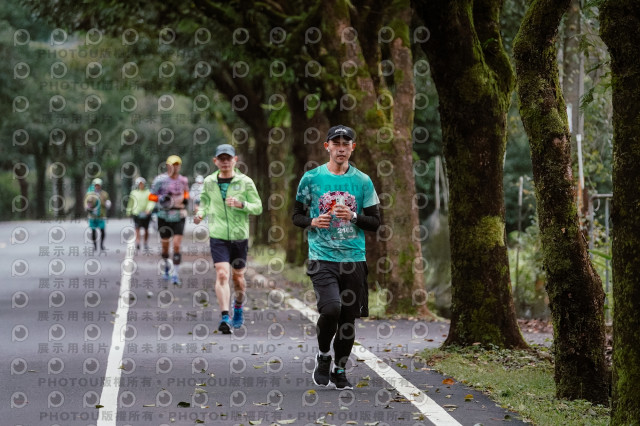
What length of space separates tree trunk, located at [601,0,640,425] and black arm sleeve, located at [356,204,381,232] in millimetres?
3041

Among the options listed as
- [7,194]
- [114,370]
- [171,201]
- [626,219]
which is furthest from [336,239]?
[7,194]

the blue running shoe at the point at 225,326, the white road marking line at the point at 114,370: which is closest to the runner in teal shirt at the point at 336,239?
the white road marking line at the point at 114,370

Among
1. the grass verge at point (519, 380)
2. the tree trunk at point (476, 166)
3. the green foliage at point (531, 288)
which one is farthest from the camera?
the green foliage at point (531, 288)

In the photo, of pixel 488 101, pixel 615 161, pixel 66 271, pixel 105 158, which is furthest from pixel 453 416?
pixel 105 158

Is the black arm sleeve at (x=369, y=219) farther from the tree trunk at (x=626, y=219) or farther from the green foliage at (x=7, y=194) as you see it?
the green foliage at (x=7, y=194)

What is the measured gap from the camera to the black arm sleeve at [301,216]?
9625 mm

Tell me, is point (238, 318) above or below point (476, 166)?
below

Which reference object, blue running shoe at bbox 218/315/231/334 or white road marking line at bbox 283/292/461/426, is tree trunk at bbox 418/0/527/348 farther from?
blue running shoe at bbox 218/315/231/334

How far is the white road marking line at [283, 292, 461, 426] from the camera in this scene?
8.23 metres

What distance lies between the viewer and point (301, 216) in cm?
970

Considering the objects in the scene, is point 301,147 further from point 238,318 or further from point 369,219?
point 369,219

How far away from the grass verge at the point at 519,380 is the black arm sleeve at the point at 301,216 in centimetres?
190

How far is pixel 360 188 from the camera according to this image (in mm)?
9734

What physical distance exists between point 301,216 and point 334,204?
30cm
